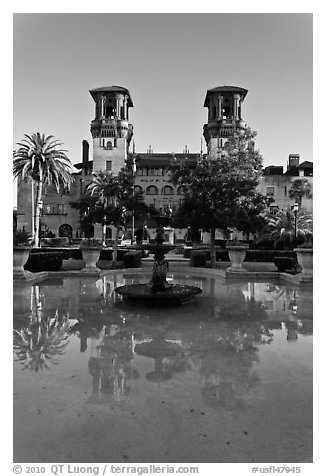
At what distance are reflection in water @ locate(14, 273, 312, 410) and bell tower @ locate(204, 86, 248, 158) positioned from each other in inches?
2072

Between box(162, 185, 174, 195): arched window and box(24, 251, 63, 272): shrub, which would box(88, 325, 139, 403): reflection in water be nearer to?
box(24, 251, 63, 272): shrub

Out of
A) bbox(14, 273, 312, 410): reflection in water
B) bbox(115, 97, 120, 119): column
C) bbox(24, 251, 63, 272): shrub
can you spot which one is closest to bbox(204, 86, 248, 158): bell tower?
bbox(115, 97, 120, 119): column

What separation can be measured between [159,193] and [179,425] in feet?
216

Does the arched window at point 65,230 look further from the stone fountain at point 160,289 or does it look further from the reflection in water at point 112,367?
the reflection in water at point 112,367

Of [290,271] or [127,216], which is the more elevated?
[127,216]

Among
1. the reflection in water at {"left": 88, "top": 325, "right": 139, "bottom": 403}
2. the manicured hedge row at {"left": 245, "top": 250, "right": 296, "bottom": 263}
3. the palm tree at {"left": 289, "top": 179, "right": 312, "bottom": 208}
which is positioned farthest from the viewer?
the palm tree at {"left": 289, "top": 179, "right": 312, "bottom": 208}

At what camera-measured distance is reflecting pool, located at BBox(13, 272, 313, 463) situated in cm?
319

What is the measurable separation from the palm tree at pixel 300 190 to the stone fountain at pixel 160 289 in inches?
1919

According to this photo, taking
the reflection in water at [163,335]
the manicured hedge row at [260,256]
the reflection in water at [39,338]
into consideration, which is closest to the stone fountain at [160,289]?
the reflection in water at [163,335]

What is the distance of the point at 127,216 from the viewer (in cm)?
2461

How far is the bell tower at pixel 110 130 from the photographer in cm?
6075

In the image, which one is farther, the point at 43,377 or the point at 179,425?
the point at 43,377
